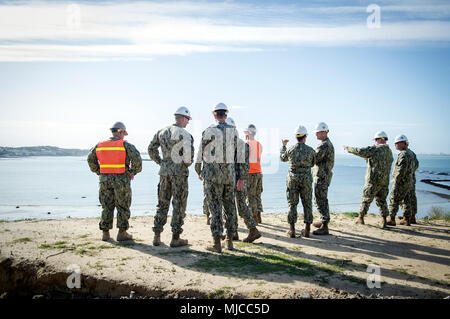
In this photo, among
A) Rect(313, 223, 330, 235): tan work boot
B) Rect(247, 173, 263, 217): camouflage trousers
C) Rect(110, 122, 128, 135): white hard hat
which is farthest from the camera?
Rect(247, 173, 263, 217): camouflage trousers

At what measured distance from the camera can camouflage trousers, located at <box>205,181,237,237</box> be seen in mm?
6141

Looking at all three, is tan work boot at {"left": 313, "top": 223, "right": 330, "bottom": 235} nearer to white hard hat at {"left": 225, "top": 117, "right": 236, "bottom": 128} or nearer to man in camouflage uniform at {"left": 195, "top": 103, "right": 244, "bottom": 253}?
man in camouflage uniform at {"left": 195, "top": 103, "right": 244, "bottom": 253}

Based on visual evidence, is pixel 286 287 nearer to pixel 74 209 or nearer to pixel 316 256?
pixel 316 256

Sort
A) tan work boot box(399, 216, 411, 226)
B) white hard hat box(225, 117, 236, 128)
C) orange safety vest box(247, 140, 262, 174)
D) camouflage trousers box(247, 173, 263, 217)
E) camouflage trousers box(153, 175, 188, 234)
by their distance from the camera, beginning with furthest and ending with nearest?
1. tan work boot box(399, 216, 411, 226)
2. camouflage trousers box(247, 173, 263, 217)
3. orange safety vest box(247, 140, 262, 174)
4. white hard hat box(225, 117, 236, 128)
5. camouflage trousers box(153, 175, 188, 234)

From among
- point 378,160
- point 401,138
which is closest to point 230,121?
point 378,160

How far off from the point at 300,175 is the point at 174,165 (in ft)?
10.4

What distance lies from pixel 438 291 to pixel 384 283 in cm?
71

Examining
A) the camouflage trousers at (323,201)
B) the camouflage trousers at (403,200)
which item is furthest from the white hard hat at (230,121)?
the camouflage trousers at (403,200)

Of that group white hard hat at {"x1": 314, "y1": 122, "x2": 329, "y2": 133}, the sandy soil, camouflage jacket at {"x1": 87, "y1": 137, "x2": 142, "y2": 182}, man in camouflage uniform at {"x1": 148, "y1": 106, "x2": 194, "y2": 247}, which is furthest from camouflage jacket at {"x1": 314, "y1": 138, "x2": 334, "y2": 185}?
camouflage jacket at {"x1": 87, "y1": 137, "x2": 142, "y2": 182}

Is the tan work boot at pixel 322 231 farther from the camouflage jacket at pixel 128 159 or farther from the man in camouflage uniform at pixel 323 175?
the camouflage jacket at pixel 128 159

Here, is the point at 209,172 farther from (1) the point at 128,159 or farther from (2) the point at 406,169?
(2) the point at 406,169

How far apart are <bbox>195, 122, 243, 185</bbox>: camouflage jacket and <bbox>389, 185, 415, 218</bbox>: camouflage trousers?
5.85 metres

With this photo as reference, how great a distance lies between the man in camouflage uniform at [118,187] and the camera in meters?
6.73
